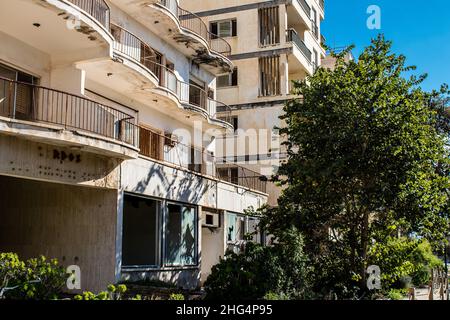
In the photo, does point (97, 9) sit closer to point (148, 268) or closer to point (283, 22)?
point (148, 268)

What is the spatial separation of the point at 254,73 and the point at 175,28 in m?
12.1

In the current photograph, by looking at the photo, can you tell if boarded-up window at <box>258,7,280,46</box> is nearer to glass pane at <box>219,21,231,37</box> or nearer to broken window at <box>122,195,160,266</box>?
glass pane at <box>219,21,231,37</box>

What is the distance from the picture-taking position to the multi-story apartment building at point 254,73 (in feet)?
111

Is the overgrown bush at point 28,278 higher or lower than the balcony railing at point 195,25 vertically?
lower

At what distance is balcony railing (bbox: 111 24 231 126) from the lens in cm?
2017

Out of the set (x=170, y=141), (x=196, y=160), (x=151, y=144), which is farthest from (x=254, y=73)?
(x=151, y=144)

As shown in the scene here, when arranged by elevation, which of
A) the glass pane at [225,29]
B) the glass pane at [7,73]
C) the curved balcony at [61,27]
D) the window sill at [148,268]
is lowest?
the window sill at [148,268]

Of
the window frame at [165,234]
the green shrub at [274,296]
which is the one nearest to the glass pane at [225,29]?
the window frame at [165,234]

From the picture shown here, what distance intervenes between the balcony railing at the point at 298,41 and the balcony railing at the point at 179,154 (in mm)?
9188

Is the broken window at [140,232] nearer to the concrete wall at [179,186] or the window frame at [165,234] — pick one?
the window frame at [165,234]

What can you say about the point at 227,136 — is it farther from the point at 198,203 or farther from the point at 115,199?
the point at 115,199

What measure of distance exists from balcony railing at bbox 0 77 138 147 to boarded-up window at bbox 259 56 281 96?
59.5 ft

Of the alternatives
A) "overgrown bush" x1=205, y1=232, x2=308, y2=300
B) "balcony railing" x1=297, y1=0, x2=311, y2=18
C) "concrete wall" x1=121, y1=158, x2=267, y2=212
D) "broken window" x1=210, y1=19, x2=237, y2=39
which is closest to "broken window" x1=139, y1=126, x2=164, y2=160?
"concrete wall" x1=121, y1=158, x2=267, y2=212

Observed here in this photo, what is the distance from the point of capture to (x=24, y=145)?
46.8ft
